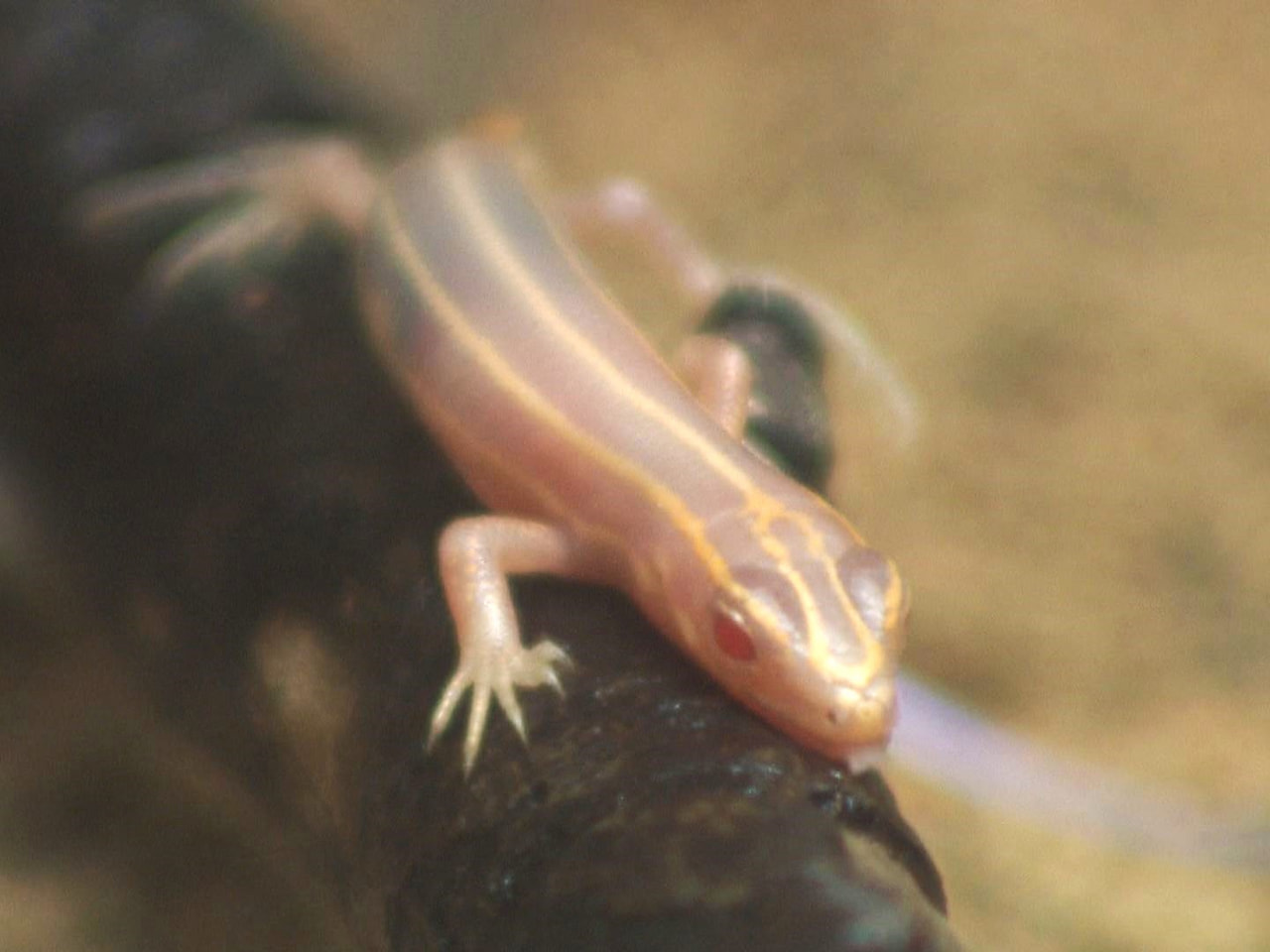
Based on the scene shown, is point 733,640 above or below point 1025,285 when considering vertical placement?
above

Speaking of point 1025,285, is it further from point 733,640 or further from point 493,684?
point 493,684

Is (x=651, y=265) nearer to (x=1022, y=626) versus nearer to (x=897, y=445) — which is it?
(x=897, y=445)

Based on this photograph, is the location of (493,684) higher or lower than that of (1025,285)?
higher

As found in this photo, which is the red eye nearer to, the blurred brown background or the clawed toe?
the clawed toe

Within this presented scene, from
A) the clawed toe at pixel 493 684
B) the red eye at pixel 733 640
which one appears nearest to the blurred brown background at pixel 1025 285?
the red eye at pixel 733 640

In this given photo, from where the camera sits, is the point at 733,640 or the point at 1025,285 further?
the point at 1025,285

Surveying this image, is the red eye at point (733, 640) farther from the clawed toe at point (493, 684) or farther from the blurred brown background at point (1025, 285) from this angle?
the blurred brown background at point (1025, 285)

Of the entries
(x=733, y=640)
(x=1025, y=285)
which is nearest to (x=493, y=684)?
(x=733, y=640)

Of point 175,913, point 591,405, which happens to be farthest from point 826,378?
point 175,913
